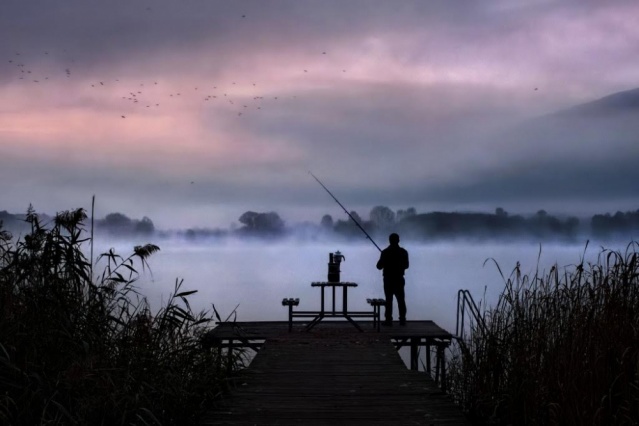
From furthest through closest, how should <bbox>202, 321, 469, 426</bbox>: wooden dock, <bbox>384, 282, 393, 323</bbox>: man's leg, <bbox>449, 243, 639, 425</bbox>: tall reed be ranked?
<bbox>384, 282, 393, 323</bbox>: man's leg < <bbox>202, 321, 469, 426</bbox>: wooden dock < <bbox>449, 243, 639, 425</bbox>: tall reed

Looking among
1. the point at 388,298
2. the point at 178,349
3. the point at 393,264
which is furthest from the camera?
the point at 388,298

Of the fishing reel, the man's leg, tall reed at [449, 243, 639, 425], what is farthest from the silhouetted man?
tall reed at [449, 243, 639, 425]

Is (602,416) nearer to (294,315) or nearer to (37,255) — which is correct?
(37,255)

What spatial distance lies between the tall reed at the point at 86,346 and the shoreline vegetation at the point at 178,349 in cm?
1

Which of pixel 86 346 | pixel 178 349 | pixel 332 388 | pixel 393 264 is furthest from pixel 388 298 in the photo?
pixel 86 346

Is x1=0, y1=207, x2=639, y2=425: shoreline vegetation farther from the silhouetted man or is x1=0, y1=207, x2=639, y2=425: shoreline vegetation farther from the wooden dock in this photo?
the silhouetted man

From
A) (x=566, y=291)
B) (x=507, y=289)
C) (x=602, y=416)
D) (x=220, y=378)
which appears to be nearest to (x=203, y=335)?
(x=220, y=378)

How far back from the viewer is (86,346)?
21.4 ft

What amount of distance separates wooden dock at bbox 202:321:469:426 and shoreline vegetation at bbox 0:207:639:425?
406 mm

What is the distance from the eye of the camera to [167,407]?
22.6ft

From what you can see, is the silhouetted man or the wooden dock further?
the silhouetted man

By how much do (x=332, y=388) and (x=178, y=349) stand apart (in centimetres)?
176

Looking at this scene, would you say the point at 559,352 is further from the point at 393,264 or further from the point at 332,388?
the point at 393,264

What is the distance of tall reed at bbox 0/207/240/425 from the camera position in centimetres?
614
